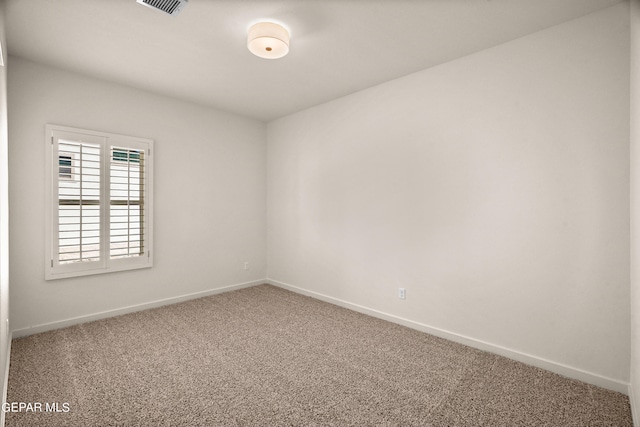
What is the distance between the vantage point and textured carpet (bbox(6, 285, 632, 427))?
1883 millimetres

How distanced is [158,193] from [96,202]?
666 millimetres

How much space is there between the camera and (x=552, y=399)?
81.5 inches

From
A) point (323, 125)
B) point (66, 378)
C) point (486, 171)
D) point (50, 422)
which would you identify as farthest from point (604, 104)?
point (66, 378)

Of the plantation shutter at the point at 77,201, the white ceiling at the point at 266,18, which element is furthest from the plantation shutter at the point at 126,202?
the white ceiling at the point at 266,18

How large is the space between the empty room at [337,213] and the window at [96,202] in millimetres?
20

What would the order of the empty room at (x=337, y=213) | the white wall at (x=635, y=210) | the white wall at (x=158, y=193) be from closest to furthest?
the white wall at (x=635, y=210) < the empty room at (x=337, y=213) < the white wall at (x=158, y=193)

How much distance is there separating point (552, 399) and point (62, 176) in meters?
4.53

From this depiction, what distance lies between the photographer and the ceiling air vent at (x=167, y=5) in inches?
83.1

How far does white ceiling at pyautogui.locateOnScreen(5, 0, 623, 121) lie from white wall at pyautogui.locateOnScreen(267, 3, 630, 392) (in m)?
0.28

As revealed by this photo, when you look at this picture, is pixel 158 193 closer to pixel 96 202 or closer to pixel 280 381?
pixel 96 202

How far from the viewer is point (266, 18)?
7.68ft

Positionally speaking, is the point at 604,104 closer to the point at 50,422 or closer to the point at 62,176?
the point at 50,422

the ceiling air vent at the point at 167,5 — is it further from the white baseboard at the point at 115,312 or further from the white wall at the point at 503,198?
the white baseboard at the point at 115,312

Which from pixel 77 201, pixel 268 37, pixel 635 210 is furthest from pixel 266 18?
pixel 635 210
